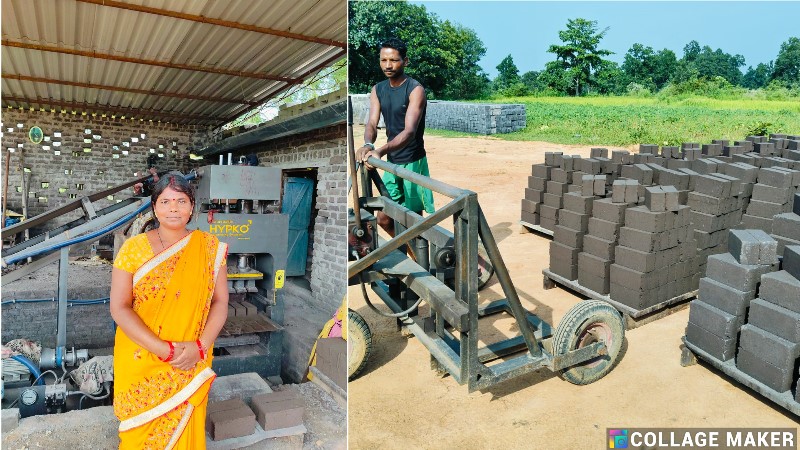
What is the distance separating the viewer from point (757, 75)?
56.7 m

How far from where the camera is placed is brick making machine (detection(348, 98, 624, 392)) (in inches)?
138

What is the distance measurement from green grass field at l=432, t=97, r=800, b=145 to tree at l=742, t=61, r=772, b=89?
25.8 meters

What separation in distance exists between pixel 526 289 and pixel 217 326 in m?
4.23

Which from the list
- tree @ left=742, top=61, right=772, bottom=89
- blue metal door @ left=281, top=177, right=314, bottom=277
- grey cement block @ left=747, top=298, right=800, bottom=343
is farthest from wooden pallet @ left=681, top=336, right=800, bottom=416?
tree @ left=742, top=61, right=772, bottom=89

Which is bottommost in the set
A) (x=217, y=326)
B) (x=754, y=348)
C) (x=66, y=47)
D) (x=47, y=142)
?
(x=754, y=348)

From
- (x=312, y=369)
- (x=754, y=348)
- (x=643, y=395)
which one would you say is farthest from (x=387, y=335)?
(x=754, y=348)

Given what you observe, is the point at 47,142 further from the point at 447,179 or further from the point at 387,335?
the point at 387,335

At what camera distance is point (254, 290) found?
6.80 meters

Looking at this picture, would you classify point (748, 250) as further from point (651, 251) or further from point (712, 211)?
point (712, 211)

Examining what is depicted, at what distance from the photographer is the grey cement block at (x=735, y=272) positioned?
13.1ft

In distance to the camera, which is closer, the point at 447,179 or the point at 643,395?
the point at 643,395

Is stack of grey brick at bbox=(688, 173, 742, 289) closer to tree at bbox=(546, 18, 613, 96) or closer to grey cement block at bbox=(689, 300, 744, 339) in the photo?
grey cement block at bbox=(689, 300, 744, 339)

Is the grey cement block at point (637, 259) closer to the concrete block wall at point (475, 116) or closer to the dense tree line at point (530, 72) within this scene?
the concrete block wall at point (475, 116)

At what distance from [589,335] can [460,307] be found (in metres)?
1.25
